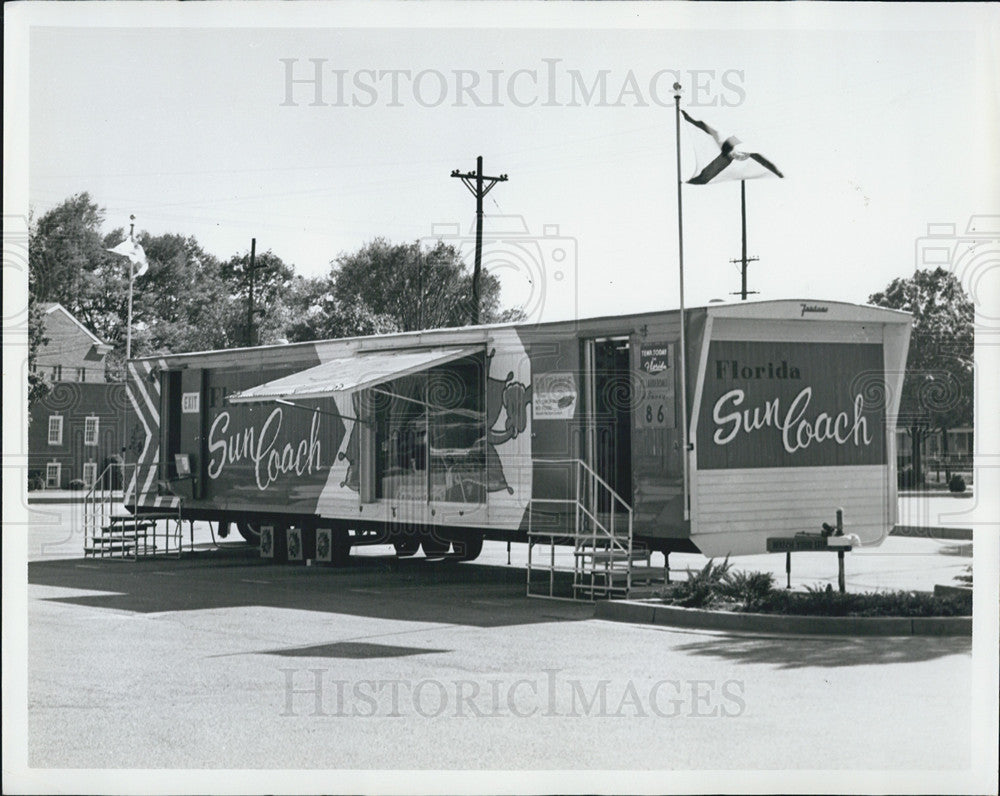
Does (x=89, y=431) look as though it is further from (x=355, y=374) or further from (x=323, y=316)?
(x=355, y=374)

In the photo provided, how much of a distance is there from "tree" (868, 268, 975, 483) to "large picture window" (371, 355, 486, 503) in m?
23.7

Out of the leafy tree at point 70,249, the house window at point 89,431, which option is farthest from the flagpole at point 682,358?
the house window at point 89,431

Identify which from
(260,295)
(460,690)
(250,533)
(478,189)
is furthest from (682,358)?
(260,295)

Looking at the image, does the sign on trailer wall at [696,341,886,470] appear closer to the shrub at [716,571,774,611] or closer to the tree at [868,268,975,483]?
the shrub at [716,571,774,611]

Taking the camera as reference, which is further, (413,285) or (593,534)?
(413,285)

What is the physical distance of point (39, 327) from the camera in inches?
1817

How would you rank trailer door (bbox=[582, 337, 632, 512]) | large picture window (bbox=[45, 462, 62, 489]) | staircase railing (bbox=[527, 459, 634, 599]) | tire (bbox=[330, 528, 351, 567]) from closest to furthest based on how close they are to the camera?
staircase railing (bbox=[527, 459, 634, 599]), trailer door (bbox=[582, 337, 632, 512]), tire (bbox=[330, 528, 351, 567]), large picture window (bbox=[45, 462, 62, 489])

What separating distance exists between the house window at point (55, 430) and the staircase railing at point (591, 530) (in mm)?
45969

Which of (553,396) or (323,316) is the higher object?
(323,316)

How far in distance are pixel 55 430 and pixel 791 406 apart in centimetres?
4886

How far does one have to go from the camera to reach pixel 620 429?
1630cm

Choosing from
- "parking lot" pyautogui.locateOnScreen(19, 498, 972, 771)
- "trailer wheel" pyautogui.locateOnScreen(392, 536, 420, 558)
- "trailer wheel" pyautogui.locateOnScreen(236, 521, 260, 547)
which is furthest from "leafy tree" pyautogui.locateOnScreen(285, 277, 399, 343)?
"parking lot" pyautogui.locateOnScreen(19, 498, 972, 771)

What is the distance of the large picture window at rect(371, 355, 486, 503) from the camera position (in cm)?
1767

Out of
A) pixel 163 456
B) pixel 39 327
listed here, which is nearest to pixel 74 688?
pixel 163 456
